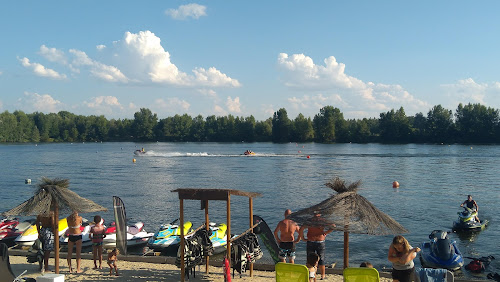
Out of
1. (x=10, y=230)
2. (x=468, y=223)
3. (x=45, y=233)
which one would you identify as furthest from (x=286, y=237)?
(x=468, y=223)

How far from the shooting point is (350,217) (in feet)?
31.1

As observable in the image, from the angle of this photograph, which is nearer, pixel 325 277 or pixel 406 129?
pixel 325 277

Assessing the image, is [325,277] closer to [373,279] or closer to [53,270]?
[373,279]

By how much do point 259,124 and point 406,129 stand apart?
190 feet

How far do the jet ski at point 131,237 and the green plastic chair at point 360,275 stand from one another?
13480mm

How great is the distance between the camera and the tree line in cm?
13250

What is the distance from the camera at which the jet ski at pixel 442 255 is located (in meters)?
15.0

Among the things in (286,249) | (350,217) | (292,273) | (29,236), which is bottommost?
(29,236)

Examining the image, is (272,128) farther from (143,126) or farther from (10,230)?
(10,230)

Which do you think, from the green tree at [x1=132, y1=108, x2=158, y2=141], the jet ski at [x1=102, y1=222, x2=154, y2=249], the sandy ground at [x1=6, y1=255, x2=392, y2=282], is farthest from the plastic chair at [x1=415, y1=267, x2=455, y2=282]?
the green tree at [x1=132, y1=108, x2=158, y2=141]

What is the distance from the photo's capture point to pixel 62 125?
184 m

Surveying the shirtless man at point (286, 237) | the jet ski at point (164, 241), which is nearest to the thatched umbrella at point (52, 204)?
the shirtless man at point (286, 237)

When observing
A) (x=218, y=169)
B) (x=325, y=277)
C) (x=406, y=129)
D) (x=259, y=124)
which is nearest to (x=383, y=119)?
Result: (x=406, y=129)

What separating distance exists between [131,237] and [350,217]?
1289 centimetres
